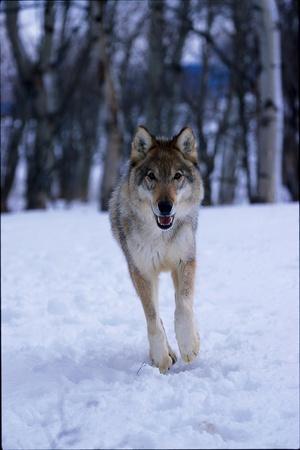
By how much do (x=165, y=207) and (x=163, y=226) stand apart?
0.46ft

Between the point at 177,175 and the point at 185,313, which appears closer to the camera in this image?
the point at 185,313

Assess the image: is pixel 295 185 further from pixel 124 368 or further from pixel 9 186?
pixel 124 368

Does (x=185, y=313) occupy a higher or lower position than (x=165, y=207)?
lower

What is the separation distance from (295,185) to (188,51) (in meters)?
8.12

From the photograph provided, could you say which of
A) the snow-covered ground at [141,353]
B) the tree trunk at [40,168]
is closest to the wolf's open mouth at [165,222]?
the snow-covered ground at [141,353]

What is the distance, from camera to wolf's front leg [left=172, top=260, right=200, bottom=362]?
439 cm

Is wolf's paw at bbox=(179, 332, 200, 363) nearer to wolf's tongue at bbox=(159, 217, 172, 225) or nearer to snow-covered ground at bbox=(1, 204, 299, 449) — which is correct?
snow-covered ground at bbox=(1, 204, 299, 449)

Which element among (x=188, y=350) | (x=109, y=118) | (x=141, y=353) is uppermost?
(x=109, y=118)

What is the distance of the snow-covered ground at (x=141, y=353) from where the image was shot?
10.5ft

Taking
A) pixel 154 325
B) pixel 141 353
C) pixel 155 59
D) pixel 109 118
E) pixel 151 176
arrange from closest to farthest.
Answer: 1. pixel 154 325
2. pixel 151 176
3. pixel 141 353
4. pixel 109 118
5. pixel 155 59

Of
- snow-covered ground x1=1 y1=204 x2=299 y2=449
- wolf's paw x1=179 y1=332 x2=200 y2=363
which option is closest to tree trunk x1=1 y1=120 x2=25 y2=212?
snow-covered ground x1=1 y1=204 x2=299 y2=449

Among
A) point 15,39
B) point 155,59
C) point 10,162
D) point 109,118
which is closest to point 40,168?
point 10,162

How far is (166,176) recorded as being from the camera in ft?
14.9

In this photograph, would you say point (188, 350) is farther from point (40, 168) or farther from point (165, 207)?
point (40, 168)
